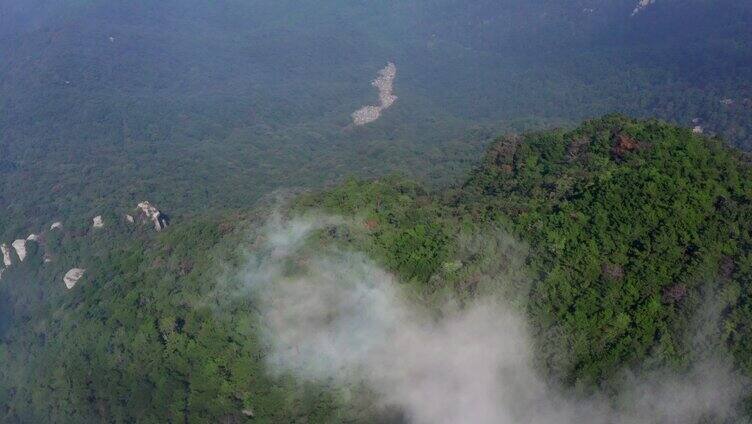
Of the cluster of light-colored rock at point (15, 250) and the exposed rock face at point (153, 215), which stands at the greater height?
the exposed rock face at point (153, 215)

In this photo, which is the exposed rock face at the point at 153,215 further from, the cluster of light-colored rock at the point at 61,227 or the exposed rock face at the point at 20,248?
the exposed rock face at the point at 20,248

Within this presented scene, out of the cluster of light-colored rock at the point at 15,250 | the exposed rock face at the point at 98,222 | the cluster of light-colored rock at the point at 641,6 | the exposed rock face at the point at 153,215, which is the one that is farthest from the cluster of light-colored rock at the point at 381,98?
the cluster of light-colored rock at the point at 15,250

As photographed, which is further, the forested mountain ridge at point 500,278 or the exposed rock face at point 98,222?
the exposed rock face at point 98,222

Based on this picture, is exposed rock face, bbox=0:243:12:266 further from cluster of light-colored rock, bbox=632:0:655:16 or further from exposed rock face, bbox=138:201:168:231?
cluster of light-colored rock, bbox=632:0:655:16

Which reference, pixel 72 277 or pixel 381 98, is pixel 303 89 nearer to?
pixel 381 98

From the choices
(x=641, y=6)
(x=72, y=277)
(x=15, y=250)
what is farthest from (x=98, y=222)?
(x=641, y=6)

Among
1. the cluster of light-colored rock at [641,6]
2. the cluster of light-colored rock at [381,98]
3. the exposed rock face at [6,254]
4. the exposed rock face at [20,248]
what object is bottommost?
the cluster of light-colored rock at [381,98]
